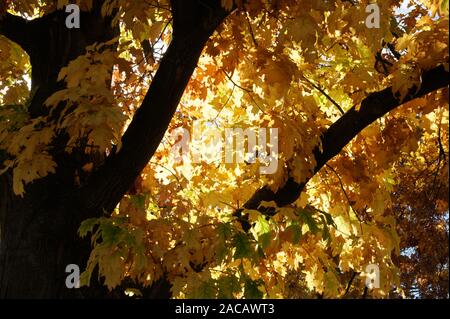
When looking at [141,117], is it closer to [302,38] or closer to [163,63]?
[163,63]

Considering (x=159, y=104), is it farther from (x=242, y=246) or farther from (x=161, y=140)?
(x=242, y=246)

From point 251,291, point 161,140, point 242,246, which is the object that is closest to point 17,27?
point 161,140

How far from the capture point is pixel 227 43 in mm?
4980

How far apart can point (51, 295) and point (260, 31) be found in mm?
3231

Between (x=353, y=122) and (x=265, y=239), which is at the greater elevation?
(x=353, y=122)

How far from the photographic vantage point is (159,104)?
3.86m

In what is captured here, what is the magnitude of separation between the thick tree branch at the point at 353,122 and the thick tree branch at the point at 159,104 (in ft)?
3.56

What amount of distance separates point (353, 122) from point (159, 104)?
151 cm

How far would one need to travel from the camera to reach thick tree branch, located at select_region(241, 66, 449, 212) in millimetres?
3863

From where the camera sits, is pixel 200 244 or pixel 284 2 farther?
pixel 284 2

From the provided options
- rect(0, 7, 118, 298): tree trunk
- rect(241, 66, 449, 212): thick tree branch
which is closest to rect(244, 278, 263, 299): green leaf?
rect(241, 66, 449, 212): thick tree branch

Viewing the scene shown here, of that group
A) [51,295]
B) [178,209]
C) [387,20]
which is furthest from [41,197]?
[387,20]

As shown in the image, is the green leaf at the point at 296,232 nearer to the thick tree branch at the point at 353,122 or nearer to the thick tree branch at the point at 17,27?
the thick tree branch at the point at 353,122
